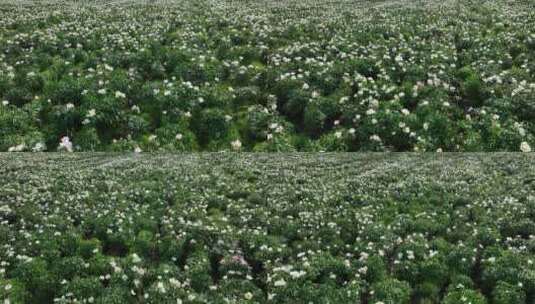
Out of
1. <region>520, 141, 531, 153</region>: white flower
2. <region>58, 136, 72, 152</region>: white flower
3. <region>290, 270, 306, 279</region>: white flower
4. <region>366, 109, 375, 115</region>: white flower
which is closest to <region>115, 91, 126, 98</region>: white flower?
<region>58, 136, 72, 152</region>: white flower

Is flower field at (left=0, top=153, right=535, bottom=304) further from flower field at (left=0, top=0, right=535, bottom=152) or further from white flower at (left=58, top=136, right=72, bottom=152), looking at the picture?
flower field at (left=0, top=0, right=535, bottom=152)

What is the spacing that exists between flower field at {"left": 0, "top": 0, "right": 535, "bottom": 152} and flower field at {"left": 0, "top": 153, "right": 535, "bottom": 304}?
0.54 m

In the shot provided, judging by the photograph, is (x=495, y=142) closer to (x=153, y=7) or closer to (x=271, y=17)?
(x=271, y=17)

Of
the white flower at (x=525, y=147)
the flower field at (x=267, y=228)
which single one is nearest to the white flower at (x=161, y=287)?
the flower field at (x=267, y=228)

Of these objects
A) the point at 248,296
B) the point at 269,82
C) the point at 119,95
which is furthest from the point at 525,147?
the point at 119,95

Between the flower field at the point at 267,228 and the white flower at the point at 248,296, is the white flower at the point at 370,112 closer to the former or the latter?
the flower field at the point at 267,228

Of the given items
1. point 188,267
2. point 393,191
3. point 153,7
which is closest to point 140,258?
point 188,267

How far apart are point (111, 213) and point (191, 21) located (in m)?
13.3

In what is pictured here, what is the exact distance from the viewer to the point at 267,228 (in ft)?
40.5

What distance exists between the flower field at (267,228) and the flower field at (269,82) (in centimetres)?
54

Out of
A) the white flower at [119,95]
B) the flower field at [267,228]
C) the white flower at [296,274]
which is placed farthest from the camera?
the white flower at [119,95]

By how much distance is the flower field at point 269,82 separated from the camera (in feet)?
50.9

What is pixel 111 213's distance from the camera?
12.8 meters

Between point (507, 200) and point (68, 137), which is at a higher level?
point (68, 137)
